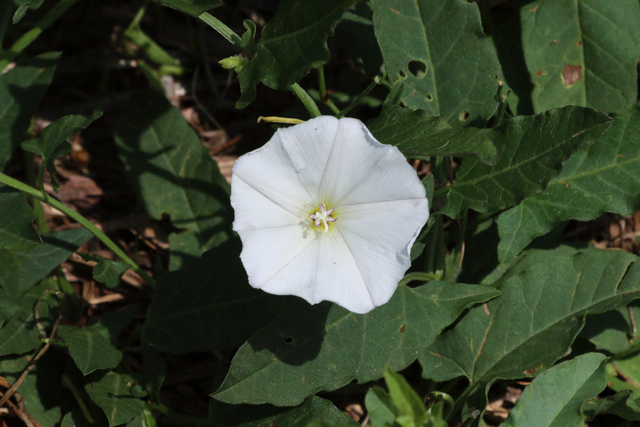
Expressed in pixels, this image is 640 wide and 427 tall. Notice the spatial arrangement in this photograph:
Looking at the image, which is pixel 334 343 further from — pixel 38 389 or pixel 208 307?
pixel 38 389

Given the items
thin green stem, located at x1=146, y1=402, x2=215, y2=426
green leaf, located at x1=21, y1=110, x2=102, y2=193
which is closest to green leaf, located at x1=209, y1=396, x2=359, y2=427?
thin green stem, located at x1=146, y1=402, x2=215, y2=426

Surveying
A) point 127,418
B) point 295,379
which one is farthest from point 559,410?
point 127,418

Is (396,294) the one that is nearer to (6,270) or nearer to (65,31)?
(6,270)

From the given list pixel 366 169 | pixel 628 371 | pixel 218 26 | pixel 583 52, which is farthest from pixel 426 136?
pixel 628 371

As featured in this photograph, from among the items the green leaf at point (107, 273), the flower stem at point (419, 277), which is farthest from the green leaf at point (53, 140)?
the flower stem at point (419, 277)

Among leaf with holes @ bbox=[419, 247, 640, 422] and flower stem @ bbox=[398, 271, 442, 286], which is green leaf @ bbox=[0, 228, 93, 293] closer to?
flower stem @ bbox=[398, 271, 442, 286]

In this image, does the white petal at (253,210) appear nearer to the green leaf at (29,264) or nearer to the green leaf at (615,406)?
the green leaf at (29,264)
